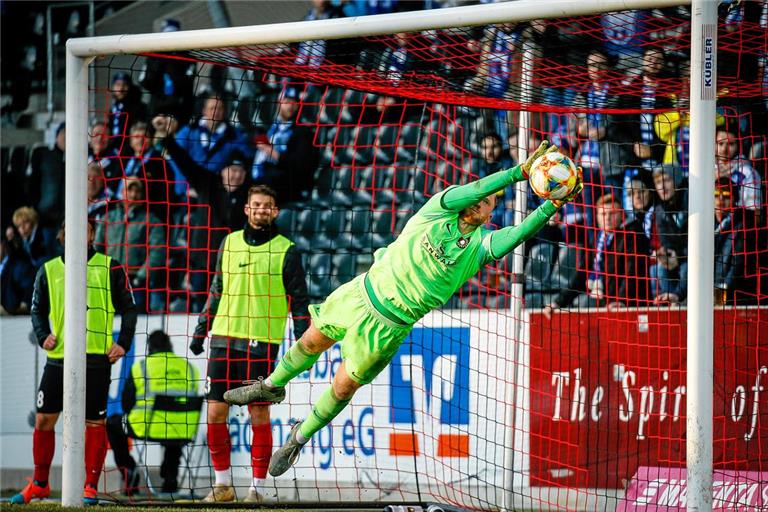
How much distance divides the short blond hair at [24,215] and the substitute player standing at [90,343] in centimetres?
271

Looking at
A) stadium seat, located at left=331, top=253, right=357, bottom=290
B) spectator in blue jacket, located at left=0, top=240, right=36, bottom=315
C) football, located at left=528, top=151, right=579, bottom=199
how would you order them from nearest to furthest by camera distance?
1. football, located at left=528, top=151, right=579, bottom=199
2. stadium seat, located at left=331, top=253, right=357, bottom=290
3. spectator in blue jacket, located at left=0, top=240, right=36, bottom=315

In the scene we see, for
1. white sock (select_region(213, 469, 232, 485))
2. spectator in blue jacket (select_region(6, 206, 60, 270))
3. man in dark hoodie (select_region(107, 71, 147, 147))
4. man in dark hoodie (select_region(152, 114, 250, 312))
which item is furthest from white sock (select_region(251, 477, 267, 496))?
man in dark hoodie (select_region(107, 71, 147, 147))

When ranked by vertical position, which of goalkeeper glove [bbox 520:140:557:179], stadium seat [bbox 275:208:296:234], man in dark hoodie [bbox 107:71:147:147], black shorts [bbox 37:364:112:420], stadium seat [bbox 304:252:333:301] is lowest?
black shorts [bbox 37:364:112:420]

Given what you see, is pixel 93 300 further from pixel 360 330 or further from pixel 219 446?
pixel 360 330

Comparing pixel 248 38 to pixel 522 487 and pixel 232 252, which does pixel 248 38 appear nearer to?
pixel 232 252

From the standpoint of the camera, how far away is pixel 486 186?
5344 mm

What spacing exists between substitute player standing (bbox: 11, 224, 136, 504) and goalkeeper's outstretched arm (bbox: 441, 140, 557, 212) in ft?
8.97

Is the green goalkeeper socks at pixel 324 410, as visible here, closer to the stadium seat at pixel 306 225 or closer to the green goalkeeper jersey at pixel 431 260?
the green goalkeeper jersey at pixel 431 260

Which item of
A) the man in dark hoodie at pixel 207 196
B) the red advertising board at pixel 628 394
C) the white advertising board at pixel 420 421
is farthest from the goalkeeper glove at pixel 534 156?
the man in dark hoodie at pixel 207 196

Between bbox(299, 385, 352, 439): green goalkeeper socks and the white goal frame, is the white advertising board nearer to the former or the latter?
bbox(299, 385, 352, 439): green goalkeeper socks

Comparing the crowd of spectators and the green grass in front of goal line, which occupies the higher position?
the crowd of spectators

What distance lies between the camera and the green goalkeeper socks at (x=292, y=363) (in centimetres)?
588

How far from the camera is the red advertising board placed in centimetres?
662

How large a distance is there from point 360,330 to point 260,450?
1689 mm
